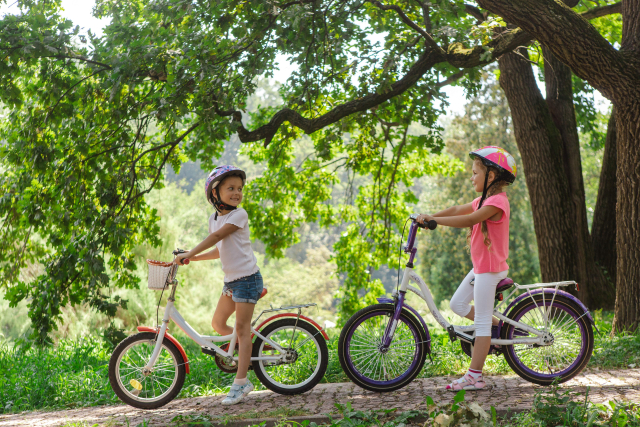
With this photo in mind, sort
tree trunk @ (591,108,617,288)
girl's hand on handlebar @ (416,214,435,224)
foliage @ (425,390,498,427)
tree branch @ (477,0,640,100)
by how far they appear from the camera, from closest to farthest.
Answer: foliage @ (425,390,498,427), girl's hand on handlebar @ (416,214,435,224), tree branch @ (477,0,640,100), tree trunk @ (591,108,617,288)

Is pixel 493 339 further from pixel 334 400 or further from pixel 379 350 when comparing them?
pixel 334 400

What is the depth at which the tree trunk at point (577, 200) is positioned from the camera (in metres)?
7.75

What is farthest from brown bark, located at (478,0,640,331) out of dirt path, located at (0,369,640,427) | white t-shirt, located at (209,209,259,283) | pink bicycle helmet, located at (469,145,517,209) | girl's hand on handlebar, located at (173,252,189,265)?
girl's hand on handlebar, located at (173,252,189,265)

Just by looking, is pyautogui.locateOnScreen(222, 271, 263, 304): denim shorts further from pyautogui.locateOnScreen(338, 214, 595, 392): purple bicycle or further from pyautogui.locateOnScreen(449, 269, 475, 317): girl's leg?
pyautogui.locateOnScreen(449, 269, 475, 317): girl's leg

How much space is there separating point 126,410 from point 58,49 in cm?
389

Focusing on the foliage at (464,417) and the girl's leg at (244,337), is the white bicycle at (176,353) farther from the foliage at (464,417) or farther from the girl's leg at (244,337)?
the foliage at (464,417)

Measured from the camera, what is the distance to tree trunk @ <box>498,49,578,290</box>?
7.61 meters

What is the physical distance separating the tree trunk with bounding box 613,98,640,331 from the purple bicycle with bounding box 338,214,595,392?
165cm

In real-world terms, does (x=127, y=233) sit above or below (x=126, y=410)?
above

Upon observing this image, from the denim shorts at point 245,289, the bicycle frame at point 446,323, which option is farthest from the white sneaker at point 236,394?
the bicycle frame at point 446,323

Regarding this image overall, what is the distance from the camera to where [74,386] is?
4.86 m

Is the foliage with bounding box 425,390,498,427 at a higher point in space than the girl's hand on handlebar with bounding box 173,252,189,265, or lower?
lower

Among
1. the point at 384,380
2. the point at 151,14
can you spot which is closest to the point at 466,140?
the point at 151,14

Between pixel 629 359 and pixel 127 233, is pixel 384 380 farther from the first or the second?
pixel 127 233
